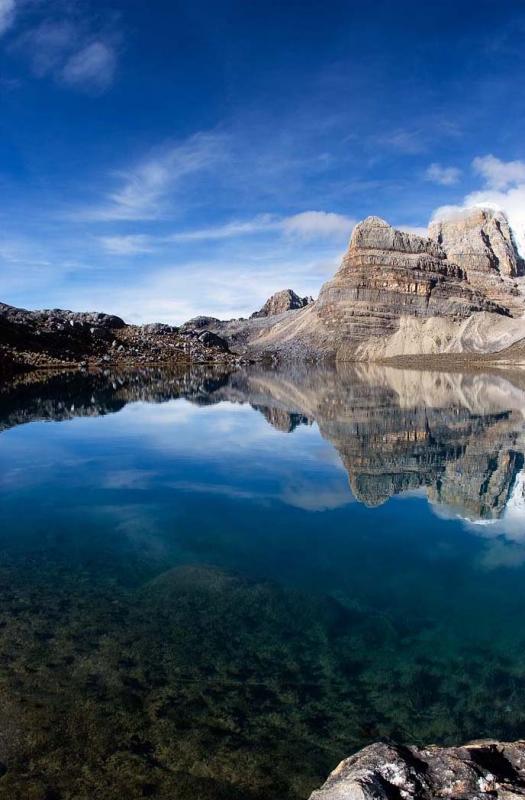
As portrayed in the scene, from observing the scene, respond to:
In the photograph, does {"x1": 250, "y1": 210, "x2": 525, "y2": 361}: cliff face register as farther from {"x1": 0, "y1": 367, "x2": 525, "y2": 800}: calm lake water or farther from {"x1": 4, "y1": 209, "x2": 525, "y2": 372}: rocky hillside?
{"x1": 0, "y1": 367, "x2": 525, "y2": 800}: calm lake water

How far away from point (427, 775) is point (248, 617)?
648cm

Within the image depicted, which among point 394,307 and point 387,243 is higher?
point 387,243

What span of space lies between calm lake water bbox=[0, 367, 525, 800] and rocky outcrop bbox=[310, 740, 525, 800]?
2080 mm

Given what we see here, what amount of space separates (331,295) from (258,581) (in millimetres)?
187139

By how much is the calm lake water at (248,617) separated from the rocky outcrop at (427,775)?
6.83ft

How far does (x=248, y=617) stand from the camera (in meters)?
10.9

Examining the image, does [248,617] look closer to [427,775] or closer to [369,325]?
[427,775]

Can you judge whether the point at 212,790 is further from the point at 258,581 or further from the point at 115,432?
the point at 115,432

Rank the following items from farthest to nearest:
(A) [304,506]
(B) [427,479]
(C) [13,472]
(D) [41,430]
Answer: (D) [41,430] < (C) [13,472] < (B) [427,479] < (A) [304,506]

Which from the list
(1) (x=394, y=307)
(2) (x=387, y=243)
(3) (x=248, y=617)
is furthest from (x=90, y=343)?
(3) (x=248, y=617)

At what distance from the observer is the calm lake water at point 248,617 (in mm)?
7148

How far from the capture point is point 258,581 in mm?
12625

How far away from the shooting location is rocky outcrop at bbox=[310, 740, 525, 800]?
445 centimetres

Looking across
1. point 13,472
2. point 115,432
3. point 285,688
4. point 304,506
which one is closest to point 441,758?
point 285,688
